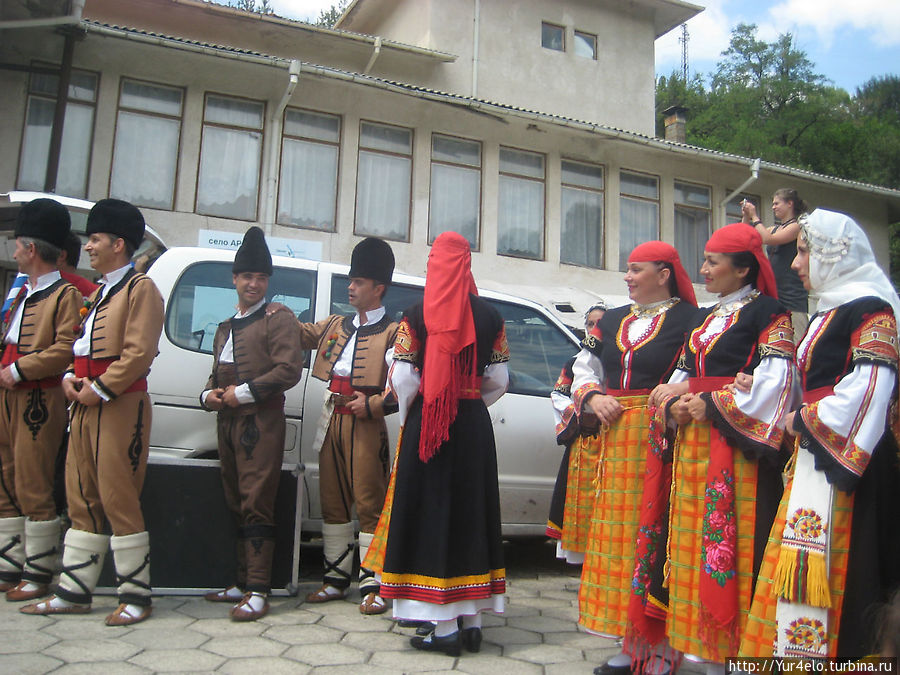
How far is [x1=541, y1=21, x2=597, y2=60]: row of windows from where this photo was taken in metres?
16.5

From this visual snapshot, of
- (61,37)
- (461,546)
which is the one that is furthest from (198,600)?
(61,37)

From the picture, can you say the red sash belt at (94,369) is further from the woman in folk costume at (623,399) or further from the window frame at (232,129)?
the window frame at (232,129)

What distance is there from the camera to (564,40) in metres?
16.7

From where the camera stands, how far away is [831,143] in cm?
2898

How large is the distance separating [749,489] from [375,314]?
2.29 meters

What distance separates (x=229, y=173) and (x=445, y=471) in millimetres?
Answer: 10049

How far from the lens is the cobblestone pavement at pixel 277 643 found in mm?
3242

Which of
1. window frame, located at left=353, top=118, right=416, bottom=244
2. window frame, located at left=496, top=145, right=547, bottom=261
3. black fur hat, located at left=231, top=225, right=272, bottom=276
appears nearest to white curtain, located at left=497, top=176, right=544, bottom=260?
window frame, located at left=496, top=145, right=547, bottom=261

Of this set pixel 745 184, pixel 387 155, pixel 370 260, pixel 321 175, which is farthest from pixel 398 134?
pixel 370 260

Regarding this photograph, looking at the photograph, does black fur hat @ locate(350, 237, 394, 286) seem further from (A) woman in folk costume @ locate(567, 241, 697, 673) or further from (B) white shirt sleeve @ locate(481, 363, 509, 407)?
(A) woman in folk costume @ locate(567, 241, 697, 673)

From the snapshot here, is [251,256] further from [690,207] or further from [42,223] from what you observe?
[690,207]

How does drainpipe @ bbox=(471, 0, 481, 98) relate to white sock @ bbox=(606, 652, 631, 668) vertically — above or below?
above

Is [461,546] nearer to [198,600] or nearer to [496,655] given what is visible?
[496,655]

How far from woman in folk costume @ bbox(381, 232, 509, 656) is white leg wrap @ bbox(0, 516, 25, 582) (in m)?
2.15
